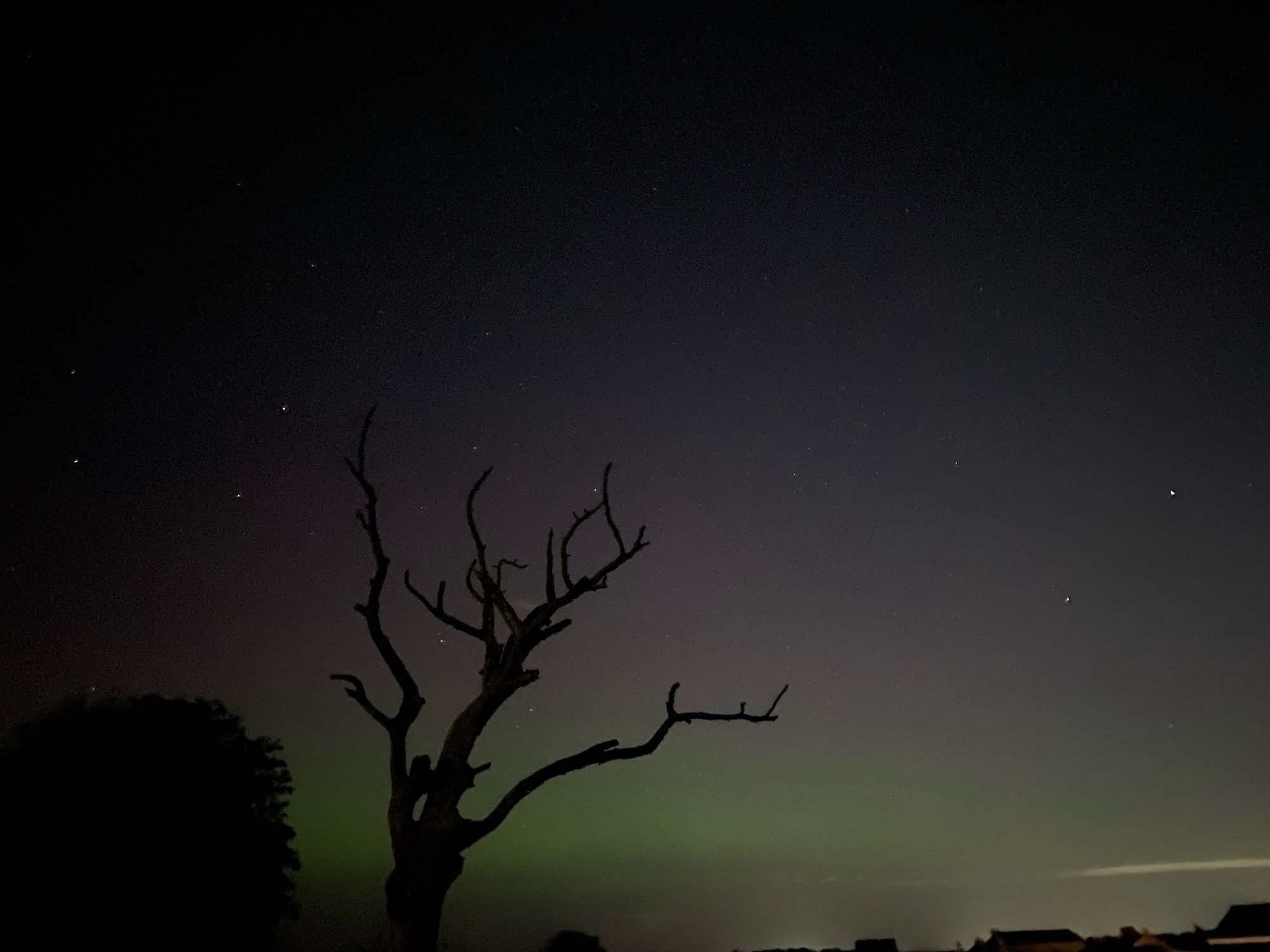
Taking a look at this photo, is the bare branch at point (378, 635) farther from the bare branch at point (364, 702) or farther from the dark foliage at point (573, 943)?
the dark foliage at point (573, 943)

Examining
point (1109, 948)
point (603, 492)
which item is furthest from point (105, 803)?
point (1109, 948)

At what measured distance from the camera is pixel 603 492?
31.3 feet

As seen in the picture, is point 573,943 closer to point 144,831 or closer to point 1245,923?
point 144,831

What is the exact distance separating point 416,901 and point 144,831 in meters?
12.6

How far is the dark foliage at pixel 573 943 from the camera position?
33531 mm

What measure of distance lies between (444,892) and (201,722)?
1424cm

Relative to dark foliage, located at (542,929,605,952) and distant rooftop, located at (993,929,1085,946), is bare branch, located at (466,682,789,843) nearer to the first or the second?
distant rooftop, located at (993,929,1085,946)

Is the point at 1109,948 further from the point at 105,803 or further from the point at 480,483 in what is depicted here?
the point at 105,803

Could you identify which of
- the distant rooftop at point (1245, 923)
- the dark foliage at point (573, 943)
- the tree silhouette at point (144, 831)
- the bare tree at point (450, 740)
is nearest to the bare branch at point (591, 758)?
the bare tree at point (450, 740)

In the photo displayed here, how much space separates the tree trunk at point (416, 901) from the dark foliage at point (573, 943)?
97.8 feet

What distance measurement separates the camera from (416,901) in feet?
23.1

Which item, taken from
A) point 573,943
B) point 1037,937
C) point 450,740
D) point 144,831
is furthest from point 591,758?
point 573,943

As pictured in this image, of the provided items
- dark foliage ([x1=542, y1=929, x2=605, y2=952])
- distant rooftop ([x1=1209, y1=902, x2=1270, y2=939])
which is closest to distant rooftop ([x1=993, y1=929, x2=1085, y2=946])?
distant rooftop ([x1=1209, y1=902, x2=1270, y2=939])

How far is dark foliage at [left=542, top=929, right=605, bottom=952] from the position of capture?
33531mm
